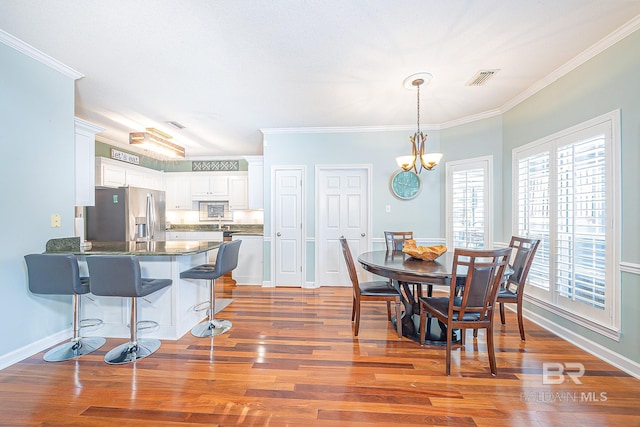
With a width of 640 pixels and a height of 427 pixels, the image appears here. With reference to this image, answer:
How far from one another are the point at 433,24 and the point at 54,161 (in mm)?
3469

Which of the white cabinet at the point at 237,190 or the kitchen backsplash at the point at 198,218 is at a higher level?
the white cabinet at the point at 237,190

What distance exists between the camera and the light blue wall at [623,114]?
1968mm

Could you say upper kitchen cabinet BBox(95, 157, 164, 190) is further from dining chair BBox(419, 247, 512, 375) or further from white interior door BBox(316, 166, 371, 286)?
dining chair BBox(419, 247, 512, 375)

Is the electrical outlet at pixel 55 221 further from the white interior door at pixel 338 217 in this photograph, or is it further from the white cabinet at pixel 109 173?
the white interior door at pixel 338 217

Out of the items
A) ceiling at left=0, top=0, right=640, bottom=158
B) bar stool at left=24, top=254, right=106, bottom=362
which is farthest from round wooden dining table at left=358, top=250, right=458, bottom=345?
bar stool at left=24, top=254, right=106, bottom=362

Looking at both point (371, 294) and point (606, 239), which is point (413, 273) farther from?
point (606, 239)

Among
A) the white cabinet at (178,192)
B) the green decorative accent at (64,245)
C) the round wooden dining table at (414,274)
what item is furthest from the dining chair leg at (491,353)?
the white cabinet at (178,192)

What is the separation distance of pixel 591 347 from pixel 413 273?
173 cm

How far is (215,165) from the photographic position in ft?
19.9

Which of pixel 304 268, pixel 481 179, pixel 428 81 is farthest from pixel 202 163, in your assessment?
pixel 481 179

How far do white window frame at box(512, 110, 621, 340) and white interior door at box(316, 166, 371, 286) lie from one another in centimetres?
209

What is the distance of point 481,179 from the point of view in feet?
12.1

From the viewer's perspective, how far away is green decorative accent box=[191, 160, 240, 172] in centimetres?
607

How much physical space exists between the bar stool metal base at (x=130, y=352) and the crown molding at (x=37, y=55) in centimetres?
261
